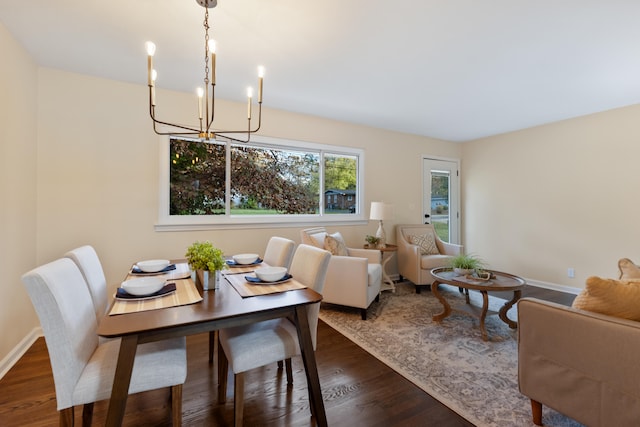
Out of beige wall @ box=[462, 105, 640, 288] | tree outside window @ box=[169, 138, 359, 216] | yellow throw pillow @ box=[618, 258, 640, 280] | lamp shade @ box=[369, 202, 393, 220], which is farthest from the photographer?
lamp shade @ box=[369, 202, 393, 220]

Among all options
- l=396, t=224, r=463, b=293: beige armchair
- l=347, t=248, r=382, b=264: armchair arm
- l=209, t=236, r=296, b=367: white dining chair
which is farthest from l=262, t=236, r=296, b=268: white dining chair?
l=396, t=224, r=463, b=293: beige armchair

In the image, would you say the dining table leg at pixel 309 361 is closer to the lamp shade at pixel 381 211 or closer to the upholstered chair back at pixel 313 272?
the upholstered chair back at pixel 313 272

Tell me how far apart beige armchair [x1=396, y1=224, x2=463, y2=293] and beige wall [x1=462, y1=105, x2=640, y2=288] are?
1130 millimetres

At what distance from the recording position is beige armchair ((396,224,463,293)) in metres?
3.86

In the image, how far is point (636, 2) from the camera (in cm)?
172

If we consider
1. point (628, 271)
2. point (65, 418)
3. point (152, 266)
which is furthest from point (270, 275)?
point (628, 271)

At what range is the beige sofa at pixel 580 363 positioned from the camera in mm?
1164

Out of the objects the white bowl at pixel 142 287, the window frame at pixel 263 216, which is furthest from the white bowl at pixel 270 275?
the window frame at pixel 263 216

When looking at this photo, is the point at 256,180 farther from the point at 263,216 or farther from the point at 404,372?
the point at 404,372

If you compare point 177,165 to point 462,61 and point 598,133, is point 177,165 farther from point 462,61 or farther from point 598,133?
point 598,133

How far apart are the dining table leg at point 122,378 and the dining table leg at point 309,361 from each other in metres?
0.72

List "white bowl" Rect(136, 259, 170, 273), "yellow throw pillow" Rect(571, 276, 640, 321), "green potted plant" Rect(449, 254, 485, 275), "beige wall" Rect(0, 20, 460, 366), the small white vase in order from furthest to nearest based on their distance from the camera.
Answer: "green potted plant" Rect(449, 254, 485, 275) → "beige wall" Rect(0, 20, 460, 366) → "white bowl" Rect(136, 259, 170, 273) → the small white vase → "yellow throw pillow" Rect(571, 276, 640, 321)

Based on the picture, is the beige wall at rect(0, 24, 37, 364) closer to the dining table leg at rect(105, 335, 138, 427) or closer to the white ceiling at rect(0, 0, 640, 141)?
the white ceiling at rect(0, 0, 640, 141)

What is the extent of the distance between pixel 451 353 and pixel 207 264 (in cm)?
203
